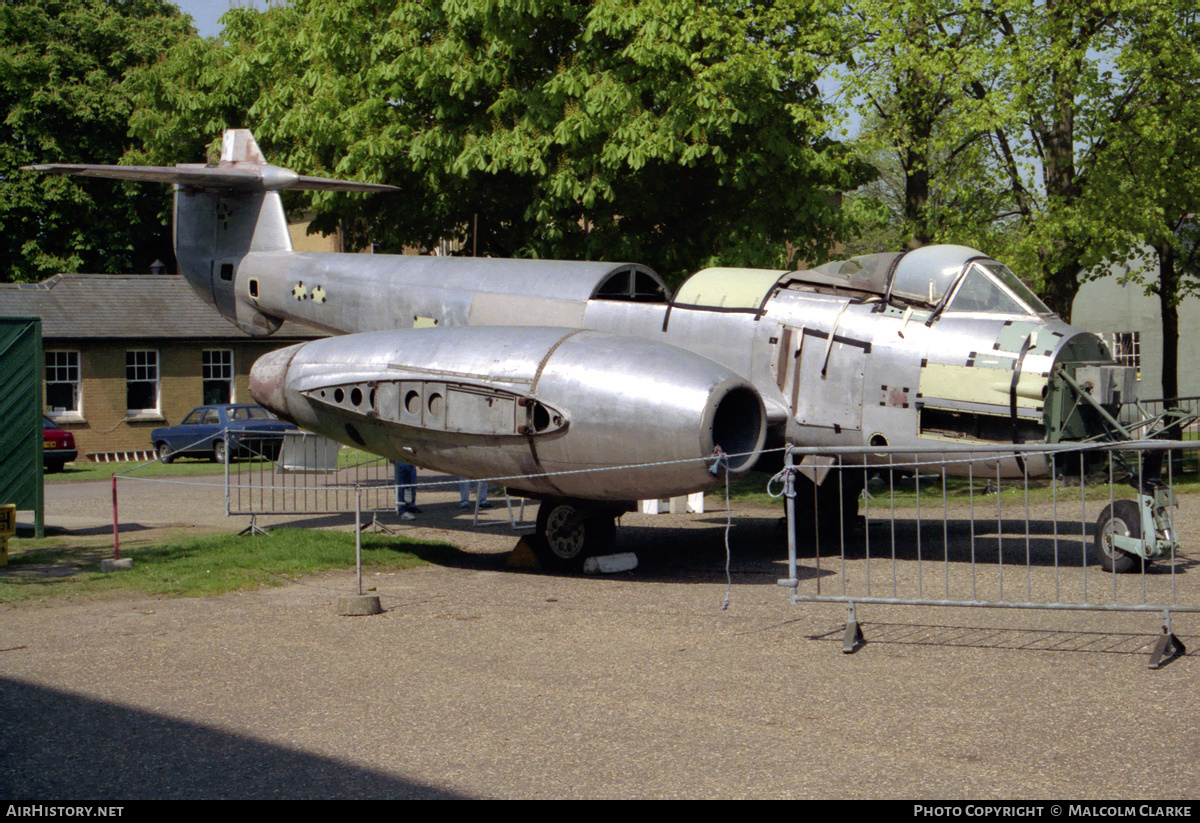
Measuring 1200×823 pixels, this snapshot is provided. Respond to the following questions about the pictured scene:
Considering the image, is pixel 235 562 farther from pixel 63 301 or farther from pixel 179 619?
pixel 63 301

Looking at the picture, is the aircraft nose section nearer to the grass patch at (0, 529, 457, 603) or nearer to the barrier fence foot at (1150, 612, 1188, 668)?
the grass patch at (0, 529, 457, 603)

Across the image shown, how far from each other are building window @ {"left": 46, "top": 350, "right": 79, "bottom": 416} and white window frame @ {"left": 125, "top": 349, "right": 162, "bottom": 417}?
1.32 m

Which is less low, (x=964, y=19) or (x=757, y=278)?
(x=964, y=19)

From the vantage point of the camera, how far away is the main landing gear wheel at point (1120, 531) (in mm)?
10305

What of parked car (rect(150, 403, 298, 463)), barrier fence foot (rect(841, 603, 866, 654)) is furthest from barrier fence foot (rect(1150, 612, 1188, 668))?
parked car (rect(150, 403, 298, 463))

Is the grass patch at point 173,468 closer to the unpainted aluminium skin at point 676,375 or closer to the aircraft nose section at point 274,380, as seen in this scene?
the aircraft nose section at point 274,380

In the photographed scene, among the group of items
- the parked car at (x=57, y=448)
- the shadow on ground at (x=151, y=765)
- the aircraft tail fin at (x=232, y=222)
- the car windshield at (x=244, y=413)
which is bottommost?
the shadow on ground at (x=151, y=765)

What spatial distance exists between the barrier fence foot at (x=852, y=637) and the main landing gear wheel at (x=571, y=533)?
12.7 ft

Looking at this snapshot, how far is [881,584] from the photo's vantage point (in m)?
10.5

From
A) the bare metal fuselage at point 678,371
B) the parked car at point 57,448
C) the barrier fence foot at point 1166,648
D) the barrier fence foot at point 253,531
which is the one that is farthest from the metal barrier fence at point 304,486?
the barrier fence foot at point 1166,648

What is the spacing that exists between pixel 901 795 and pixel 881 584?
560 cm

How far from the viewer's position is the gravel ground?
5.38 m
